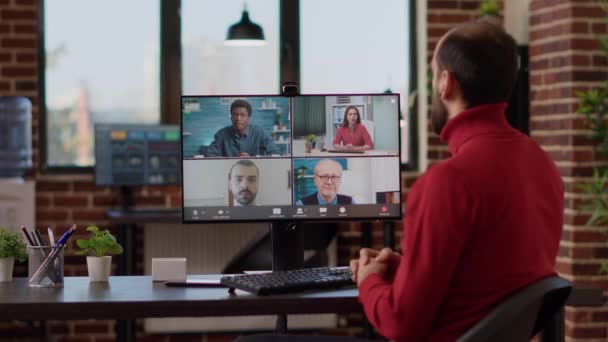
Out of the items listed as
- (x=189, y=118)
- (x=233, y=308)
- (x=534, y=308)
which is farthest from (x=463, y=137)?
(x=189, y=118)

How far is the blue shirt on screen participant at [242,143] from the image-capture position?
2566 millimetres

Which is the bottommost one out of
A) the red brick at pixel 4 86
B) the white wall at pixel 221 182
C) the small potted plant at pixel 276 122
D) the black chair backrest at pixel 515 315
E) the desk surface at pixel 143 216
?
the black chair backrest at pixel 515 315

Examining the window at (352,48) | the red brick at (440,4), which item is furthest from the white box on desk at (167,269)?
the red brick at (440,4)

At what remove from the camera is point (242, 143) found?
2.57 m

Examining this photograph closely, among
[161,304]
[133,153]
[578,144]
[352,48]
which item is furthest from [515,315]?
[352,48]

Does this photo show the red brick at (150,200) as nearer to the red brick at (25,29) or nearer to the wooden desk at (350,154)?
the red brick at (25,29)

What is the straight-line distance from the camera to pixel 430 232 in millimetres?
1727

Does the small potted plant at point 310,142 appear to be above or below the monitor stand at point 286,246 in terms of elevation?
above

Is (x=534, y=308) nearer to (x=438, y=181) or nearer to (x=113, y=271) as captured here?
(x=438, y=181)

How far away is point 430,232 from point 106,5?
3.80 meters

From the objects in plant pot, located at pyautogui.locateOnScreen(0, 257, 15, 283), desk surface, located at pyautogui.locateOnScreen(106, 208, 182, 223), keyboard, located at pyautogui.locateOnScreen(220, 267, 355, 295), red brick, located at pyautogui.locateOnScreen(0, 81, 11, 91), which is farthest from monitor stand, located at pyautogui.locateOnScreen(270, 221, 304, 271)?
red brick, located at pyautogui.locateOnScreen(0, 81, 11, 91)

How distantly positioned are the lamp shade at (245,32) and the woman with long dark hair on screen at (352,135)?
7.93 ft

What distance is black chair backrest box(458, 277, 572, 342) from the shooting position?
69.3 inches

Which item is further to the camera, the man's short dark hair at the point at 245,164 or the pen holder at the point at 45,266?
the man's short dark hair at the point at 245,164
